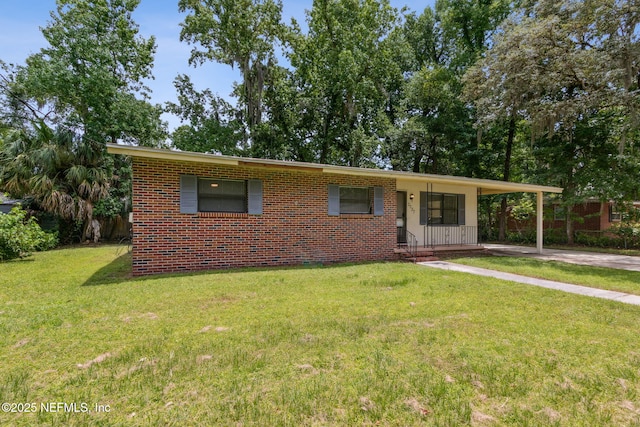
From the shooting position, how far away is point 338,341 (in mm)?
3311

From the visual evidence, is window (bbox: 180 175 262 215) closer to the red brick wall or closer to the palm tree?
the red brick wall

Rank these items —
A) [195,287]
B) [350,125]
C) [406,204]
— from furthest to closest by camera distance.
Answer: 1. [350,125]
2. [406,204]
3. [195,287]

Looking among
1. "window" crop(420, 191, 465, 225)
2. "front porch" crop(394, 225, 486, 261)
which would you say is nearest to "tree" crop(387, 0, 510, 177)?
"window" crop(420, 191, 465, 225)

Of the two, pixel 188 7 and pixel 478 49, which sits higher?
pixel 188 7

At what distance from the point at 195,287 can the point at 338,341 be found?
336 cm

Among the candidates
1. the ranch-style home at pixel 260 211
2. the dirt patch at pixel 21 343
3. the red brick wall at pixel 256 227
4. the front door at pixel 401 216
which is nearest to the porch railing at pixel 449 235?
the ranch-style home at pixel 260 211

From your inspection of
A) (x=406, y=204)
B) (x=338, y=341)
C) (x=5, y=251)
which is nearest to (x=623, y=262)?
(x=406, y=204)

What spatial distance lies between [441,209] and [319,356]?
9.84m

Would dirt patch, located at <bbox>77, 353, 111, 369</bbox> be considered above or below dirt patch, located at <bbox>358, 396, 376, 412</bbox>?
above

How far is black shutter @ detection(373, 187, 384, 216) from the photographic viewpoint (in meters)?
9.51

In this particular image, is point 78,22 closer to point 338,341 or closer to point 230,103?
point 230,103

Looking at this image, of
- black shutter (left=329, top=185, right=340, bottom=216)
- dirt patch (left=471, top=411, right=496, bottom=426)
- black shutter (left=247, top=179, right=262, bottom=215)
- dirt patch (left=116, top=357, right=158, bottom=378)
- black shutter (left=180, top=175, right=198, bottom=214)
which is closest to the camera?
dirt patch (left=471, top=411, right=496, bottom=426)

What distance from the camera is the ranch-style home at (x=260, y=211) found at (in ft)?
22.6

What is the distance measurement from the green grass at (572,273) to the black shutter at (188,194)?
295 inches
